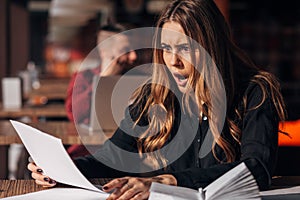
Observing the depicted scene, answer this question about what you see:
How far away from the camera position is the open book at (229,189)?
3.97 feet

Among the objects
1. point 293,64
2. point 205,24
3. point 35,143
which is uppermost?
point 205,24

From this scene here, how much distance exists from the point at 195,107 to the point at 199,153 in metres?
0.13

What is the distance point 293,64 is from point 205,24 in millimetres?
10924

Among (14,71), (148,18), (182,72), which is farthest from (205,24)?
(148,18)

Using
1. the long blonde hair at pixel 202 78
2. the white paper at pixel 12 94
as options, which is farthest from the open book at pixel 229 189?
the white paper at pixel 12 94

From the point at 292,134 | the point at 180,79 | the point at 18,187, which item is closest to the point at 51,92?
the point at 292,134

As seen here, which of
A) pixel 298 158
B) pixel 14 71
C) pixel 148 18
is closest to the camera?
pixel 298 158

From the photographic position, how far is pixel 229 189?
48.5 inches

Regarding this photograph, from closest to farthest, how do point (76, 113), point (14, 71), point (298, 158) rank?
1. point (298, 158)
2. point (76, 113)
3. point (14, 71)

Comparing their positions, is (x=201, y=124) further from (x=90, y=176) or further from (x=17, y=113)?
(x=17, y=113)

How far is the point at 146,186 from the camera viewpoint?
1.30 metres

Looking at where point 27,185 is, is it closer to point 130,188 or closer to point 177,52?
point 130,188

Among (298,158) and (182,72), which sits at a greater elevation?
(182,72)

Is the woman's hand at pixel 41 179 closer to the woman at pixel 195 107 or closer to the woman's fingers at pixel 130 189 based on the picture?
the woman at pixel 195 107
